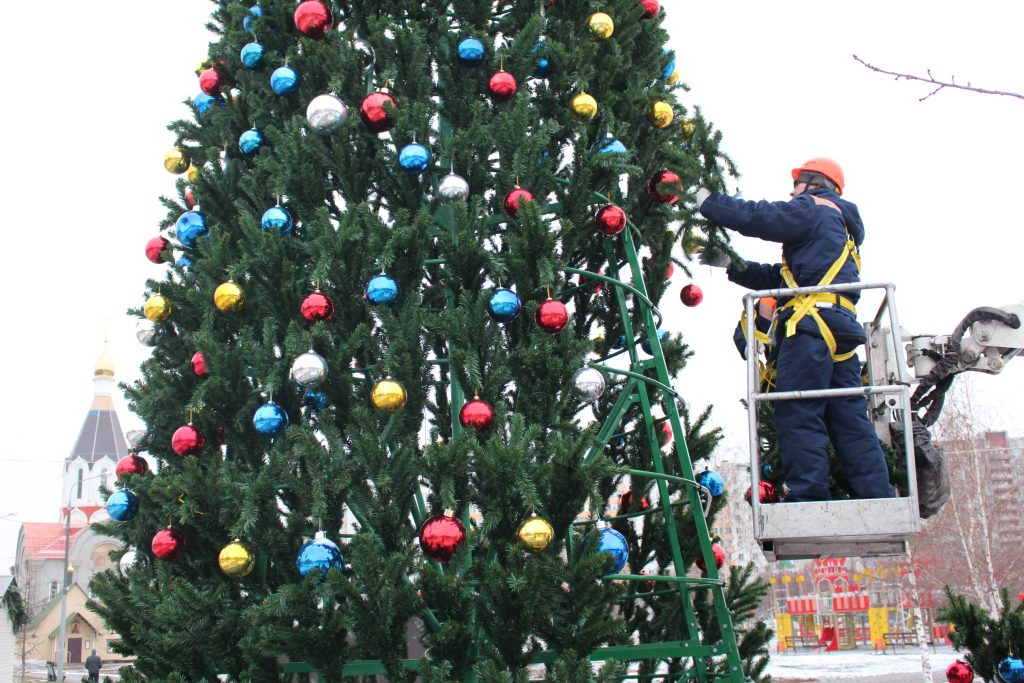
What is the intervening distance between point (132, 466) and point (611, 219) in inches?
118

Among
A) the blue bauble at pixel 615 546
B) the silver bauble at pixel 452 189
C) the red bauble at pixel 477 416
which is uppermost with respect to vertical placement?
the silver bauble at pixel 452 189

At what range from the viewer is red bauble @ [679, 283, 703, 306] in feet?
20.5

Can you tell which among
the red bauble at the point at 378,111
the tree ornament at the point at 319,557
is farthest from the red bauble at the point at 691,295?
the tree ornament at the point at 319,557

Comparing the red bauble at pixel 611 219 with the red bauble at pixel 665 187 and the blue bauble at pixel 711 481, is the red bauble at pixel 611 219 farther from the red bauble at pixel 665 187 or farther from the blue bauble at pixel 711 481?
the blue bauble at pixel 711 481

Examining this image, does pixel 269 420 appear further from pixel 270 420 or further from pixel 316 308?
pixel 316 308

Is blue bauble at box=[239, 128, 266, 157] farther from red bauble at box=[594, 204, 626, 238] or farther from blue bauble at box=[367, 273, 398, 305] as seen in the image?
red bauble at box=[594, 204, 626, 238]

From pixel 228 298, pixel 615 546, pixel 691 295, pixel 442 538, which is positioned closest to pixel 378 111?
pixel 228 298

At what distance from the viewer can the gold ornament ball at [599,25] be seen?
5.12 meters

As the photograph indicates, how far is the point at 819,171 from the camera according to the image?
5.14 m

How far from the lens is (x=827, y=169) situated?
5.15m

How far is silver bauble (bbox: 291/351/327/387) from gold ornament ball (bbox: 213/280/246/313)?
26.9 inches

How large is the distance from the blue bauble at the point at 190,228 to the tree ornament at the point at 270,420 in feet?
4.93

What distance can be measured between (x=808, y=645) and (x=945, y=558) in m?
19.8

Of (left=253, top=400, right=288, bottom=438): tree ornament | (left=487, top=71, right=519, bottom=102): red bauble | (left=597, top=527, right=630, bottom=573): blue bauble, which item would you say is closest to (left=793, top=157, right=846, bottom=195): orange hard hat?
(left=487, top=71, right=519, bottom=102): red bauble
